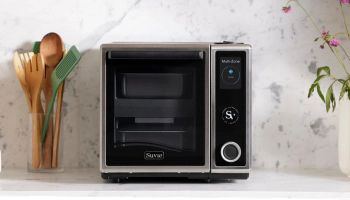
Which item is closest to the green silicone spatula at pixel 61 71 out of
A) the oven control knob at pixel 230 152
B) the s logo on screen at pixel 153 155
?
the s logo on screen at pixel 153 155

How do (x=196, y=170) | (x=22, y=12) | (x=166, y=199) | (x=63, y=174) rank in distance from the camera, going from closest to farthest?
(x=166, y=199)
(x=196, y=170)
(x=63, y=174)
(x=22, y=12)

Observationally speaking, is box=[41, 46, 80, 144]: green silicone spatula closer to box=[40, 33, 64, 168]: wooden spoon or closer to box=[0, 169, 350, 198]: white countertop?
box=[40, 33, 64, 168]: wooden spoon

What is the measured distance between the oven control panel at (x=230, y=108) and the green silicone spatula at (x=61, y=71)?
0.39 metres

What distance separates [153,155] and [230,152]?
0.19m

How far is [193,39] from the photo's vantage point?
6.54 ft

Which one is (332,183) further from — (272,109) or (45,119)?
(45,119)

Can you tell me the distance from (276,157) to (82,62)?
2.06ft

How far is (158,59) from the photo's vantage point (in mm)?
1685

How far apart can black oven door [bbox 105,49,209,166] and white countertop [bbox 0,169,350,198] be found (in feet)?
0.23

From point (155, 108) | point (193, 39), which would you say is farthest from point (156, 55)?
point (193, 39)

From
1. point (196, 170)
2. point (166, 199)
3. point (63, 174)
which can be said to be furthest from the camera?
point (63, 174)

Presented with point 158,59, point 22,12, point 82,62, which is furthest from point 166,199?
point 22,12

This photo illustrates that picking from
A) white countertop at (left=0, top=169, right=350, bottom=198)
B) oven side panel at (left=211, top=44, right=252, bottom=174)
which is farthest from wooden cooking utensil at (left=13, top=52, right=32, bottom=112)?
oven side panel at (left=211, top=44, right=252, bottom=174)

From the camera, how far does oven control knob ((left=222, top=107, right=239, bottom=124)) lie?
1.69 meters
